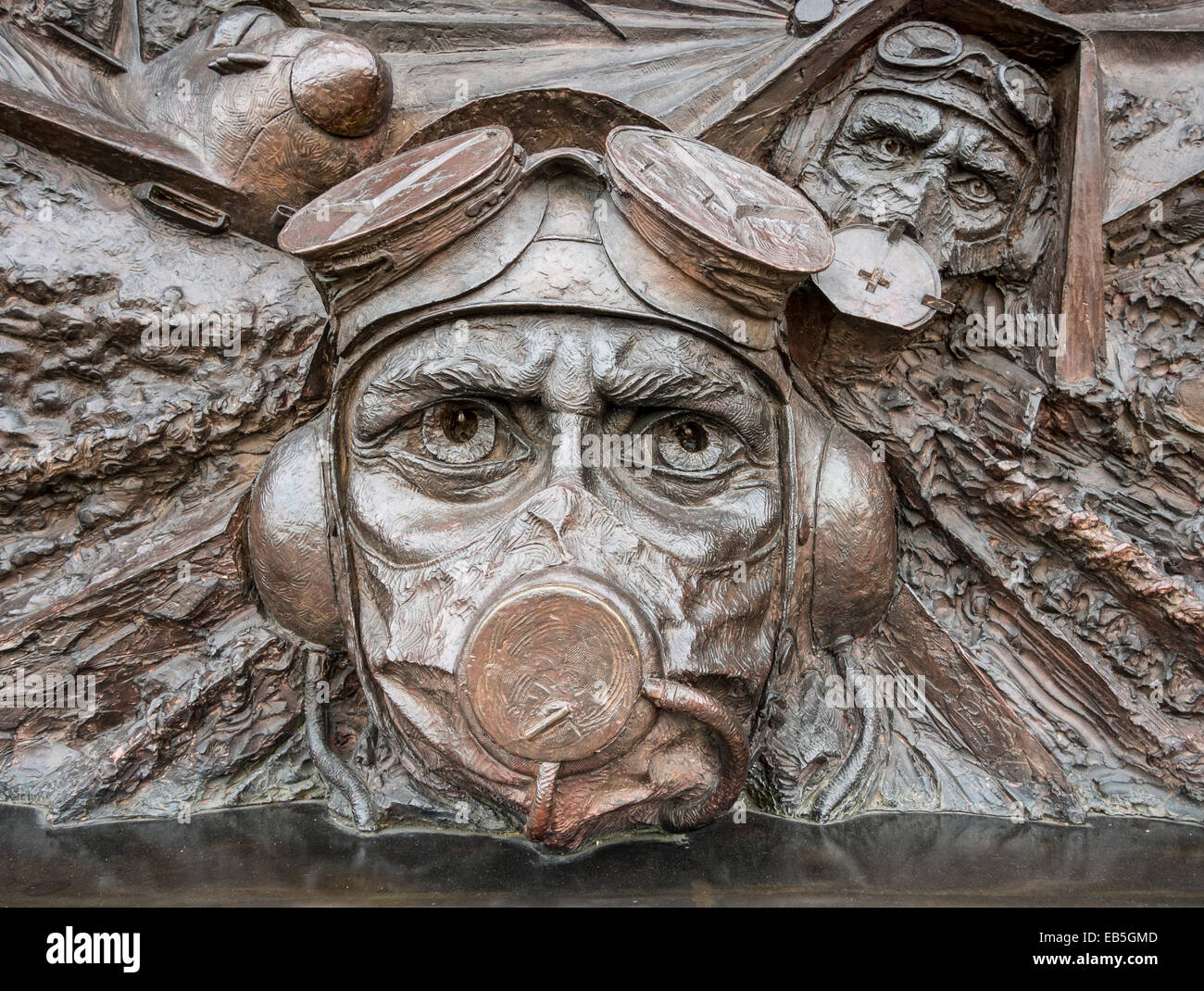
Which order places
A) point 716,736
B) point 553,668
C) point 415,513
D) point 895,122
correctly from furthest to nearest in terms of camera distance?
point 895,122 → point 415,513 → point 716,736 → point 553,668

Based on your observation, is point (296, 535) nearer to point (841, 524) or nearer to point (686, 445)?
point (686, 445)

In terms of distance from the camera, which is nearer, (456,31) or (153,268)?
(153,268)

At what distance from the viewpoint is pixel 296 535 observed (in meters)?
2.35

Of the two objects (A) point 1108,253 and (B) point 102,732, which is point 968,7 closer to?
(A) point 1108,253

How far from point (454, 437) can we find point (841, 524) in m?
0.92

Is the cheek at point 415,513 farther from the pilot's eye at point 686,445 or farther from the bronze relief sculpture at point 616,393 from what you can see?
the pilot's eye at point 686,445

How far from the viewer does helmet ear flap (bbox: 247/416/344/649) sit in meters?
2.35

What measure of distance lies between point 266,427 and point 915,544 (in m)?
1.76

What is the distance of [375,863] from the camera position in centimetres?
225

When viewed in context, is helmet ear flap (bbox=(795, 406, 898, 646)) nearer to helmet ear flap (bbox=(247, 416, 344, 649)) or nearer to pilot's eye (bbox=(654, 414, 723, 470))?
pilot's eye (bbox=(654, 414, 723, 470))

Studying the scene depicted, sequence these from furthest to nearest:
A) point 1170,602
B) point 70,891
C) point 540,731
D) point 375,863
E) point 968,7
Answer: point 968,7 < point 1170,602 < point 375,863 < point 70,891 < point 540,731

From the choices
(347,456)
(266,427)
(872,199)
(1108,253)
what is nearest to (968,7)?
(872,199)

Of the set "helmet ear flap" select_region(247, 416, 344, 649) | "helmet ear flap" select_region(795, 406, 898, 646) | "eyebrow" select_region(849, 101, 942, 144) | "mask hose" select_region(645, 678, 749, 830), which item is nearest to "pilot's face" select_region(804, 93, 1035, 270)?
"eyebrow" select_region(849, 101, 942, 144)

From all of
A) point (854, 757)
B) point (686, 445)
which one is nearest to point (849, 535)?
point (686, 445)
